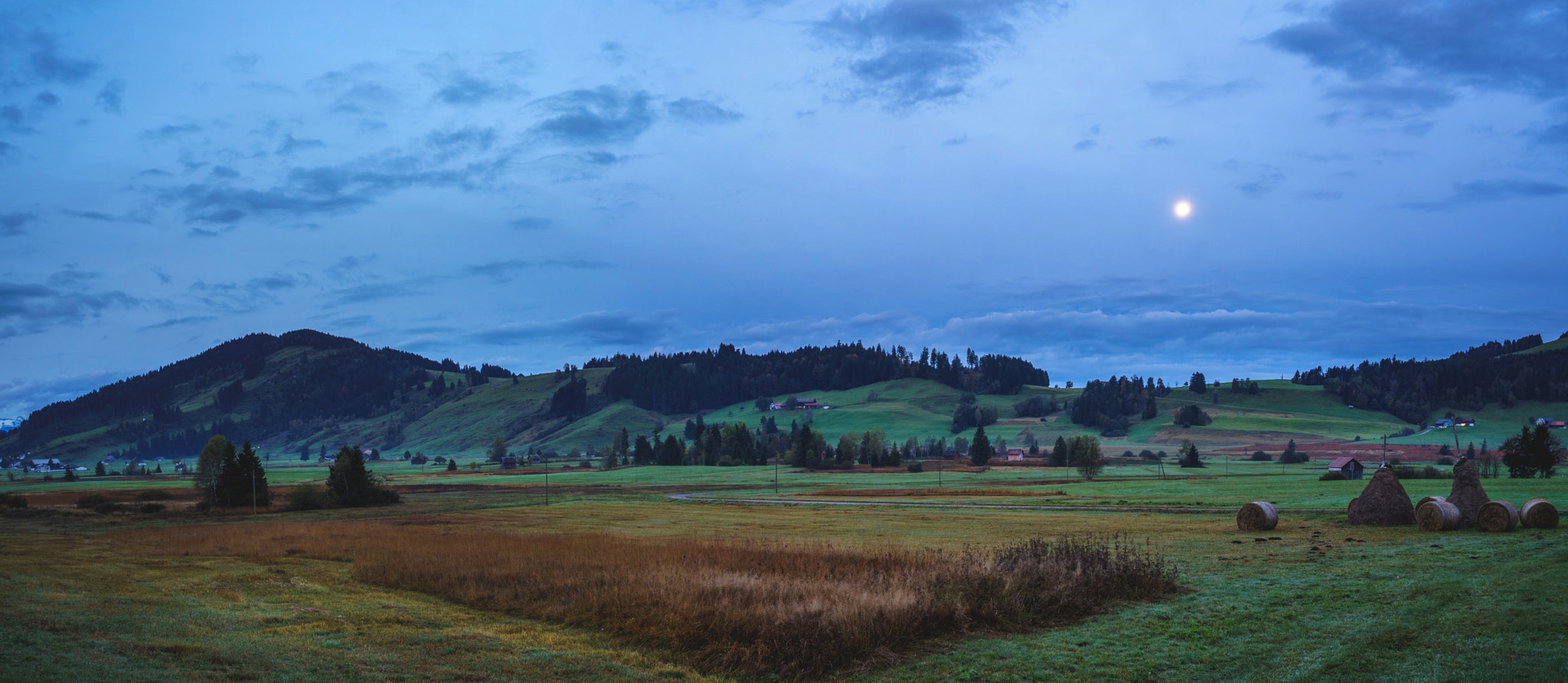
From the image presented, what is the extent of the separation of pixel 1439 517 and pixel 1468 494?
7.82 ft

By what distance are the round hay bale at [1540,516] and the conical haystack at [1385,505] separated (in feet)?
14.0

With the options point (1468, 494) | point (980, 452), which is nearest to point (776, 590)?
point (1468, 494)

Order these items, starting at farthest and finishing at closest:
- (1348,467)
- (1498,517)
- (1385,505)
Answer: (1348,467)
(1385,505)
(1498,517)

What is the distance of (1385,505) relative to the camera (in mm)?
38625

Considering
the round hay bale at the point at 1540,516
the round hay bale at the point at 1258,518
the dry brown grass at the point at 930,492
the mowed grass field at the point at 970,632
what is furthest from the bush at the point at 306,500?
the round hay bale at the point at 1540,516

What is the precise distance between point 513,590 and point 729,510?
45109 millimetres

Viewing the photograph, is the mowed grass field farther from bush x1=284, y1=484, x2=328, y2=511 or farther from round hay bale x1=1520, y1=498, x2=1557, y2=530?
bush x1=284, y1=484, x2=328, y2=511

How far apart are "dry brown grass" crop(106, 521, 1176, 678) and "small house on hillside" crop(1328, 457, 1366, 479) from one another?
89.6m

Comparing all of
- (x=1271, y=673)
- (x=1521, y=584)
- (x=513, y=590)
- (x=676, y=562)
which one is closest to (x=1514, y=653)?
(x=1271, y=673)

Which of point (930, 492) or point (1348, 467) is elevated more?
point (1348, 467)

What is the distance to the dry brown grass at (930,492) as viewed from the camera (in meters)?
84.6

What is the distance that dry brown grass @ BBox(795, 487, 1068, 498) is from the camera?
84.6m

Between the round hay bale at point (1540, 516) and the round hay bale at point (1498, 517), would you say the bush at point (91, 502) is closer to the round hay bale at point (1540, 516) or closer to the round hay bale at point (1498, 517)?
the round hay bale at point (1498, 517)

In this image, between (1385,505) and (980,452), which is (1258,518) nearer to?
(1385,505)
